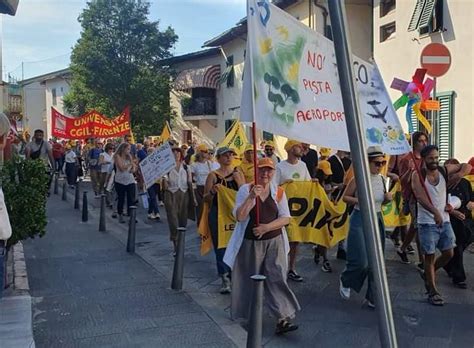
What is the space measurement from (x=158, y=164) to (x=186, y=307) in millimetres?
3767

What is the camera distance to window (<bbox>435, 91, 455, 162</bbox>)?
14.6m

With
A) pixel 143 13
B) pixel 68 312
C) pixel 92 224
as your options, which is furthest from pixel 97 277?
pixel 143 13

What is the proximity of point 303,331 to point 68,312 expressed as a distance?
95.9 inches

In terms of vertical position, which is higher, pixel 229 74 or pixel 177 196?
pixel 229 74

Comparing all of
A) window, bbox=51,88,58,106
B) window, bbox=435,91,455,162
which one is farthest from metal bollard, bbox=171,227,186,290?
window, bbox=51,88,58,106

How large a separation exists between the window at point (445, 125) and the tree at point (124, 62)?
25.1 metres

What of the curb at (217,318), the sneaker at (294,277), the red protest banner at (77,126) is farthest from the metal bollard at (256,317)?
the red protest banner at (77,126)

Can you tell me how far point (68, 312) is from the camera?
6293mm

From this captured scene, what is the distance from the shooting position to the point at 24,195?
707cm

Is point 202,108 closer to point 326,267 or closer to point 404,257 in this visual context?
point 404,257

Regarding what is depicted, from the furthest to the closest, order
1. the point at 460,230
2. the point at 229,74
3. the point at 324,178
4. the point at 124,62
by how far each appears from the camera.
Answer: the point at 124,62
the point at 229,74
the point at 324,178
the point at 460,230

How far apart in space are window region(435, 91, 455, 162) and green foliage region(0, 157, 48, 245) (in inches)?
410

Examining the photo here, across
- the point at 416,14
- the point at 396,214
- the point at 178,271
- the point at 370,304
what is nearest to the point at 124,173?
the point at 178,271

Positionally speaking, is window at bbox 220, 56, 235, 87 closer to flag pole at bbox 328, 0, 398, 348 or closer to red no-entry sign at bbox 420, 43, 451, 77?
red no-entry sign at bbox 420, 43, 451, 77
